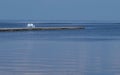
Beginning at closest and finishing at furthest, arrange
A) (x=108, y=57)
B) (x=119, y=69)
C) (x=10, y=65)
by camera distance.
A: 1. (x=119, y=69)
2. (x=10, y=65)
3. (x=108, y=57)

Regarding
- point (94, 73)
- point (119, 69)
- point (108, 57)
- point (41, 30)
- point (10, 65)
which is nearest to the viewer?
point (94, 73)

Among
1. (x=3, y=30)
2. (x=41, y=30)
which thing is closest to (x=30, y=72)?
(x=3, y=30)

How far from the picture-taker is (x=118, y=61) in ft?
64.1

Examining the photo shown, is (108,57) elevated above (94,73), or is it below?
above

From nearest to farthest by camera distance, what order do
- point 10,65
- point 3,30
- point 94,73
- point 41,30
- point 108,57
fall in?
point 94,73 → point 10,65 → point 108,57 → point 3,30 → point 41,30

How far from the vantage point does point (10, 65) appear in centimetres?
A: 1819

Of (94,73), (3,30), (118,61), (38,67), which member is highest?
(3,30)

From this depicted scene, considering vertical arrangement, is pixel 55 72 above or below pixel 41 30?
below

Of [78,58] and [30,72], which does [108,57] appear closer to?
[78,58]

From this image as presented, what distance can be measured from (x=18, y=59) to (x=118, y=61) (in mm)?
4260

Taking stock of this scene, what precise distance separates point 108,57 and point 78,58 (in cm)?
143

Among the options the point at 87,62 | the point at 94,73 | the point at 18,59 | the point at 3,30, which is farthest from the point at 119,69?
the point at 3,30

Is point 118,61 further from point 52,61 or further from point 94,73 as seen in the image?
point 94,73

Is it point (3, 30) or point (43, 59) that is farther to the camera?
point (3, 30)
